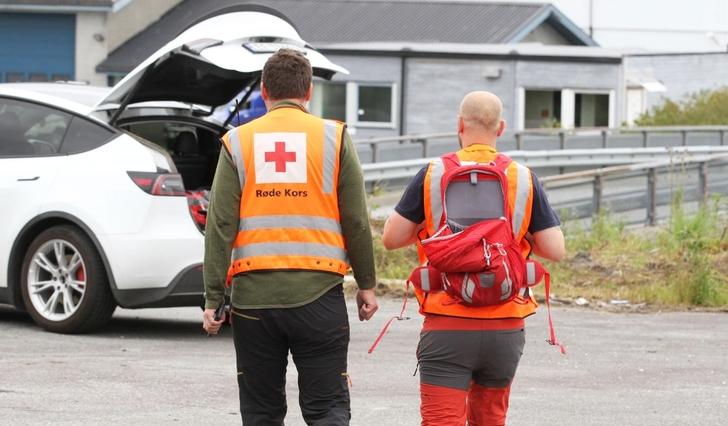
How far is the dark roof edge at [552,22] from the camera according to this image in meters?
45.5

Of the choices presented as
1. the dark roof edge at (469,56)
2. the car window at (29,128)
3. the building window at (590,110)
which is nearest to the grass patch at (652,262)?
the car window at (29,128)

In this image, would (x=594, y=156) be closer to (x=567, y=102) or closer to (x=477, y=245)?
(x=567, y=102)

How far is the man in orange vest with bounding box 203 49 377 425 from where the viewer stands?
589cm

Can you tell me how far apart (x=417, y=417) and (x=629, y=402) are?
4.28ft

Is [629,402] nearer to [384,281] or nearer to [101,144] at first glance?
[101,144]

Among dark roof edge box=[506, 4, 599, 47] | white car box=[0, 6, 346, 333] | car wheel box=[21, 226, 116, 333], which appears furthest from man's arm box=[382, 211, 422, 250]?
dark roof edge box=[506, 4, 599, 47]

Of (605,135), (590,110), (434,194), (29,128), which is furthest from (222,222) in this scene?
(590,110)

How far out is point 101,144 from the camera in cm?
1040

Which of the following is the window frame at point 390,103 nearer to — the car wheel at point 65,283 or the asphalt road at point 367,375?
the asphalt road at point 367,375

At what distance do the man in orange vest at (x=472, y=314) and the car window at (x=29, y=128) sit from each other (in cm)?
516

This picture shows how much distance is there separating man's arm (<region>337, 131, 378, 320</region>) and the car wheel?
177 inches

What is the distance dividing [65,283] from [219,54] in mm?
2035

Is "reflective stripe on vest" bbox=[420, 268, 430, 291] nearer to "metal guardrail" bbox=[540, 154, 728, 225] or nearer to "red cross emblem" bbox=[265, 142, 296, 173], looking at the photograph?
"red cross emblem" bbox=[265, 142, 296, 173]

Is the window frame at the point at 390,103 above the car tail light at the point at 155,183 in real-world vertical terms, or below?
above
